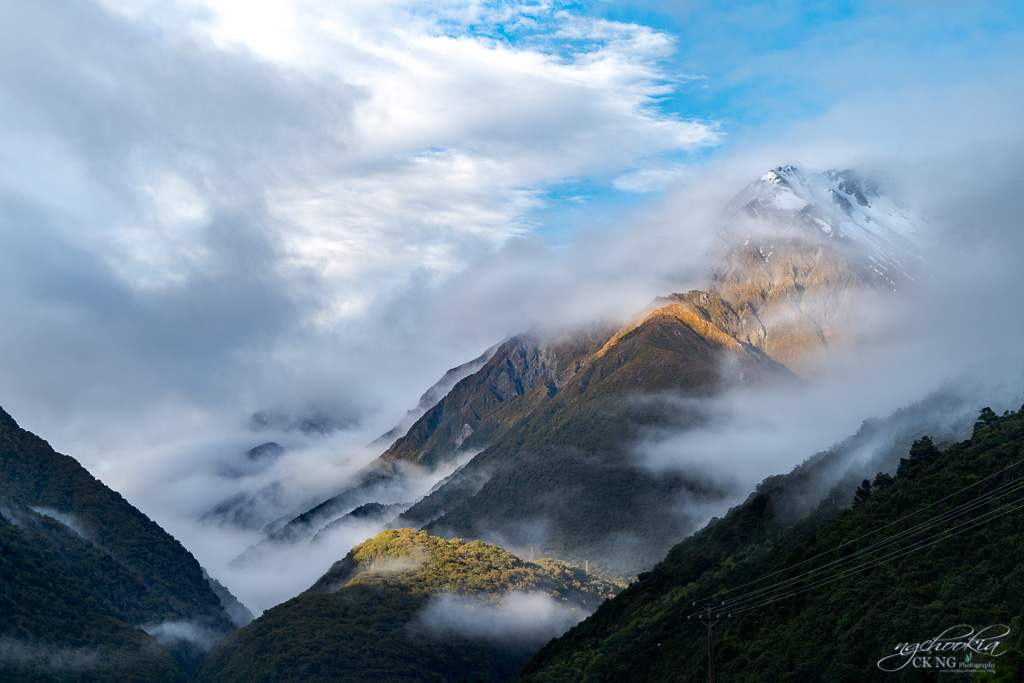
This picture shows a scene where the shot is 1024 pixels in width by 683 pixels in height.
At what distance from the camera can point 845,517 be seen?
125312 millimetres

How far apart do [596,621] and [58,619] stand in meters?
104

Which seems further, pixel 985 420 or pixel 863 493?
pixel 985 420

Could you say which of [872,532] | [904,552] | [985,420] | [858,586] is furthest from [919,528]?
[985,420]

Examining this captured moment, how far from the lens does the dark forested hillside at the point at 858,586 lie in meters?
86.8

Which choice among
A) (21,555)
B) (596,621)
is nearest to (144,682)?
(21,555)

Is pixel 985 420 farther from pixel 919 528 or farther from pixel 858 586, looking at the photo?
pixel 858 586

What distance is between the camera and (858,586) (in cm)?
10344

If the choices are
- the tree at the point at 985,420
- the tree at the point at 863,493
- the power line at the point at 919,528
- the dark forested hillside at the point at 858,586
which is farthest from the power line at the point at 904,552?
the tree at the point at 985,420

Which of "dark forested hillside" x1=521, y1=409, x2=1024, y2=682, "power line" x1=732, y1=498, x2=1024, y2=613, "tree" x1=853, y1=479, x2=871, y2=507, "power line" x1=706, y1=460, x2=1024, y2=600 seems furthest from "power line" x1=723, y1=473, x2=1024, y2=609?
"tree" x1=853, y1=479, x2=871, y2=507

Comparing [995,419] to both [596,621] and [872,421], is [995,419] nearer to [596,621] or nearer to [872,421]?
[872,421]

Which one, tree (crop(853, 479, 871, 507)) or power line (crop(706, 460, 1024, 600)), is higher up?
tree (crop(853, 479, 871, 507))

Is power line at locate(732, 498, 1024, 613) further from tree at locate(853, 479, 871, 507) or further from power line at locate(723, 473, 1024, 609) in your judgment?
tree at locate(853, 479, 871, 507)

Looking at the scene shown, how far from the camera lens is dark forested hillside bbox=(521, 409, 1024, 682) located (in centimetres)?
8675

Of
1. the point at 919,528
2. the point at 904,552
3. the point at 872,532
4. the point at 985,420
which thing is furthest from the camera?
the point at 985,420
